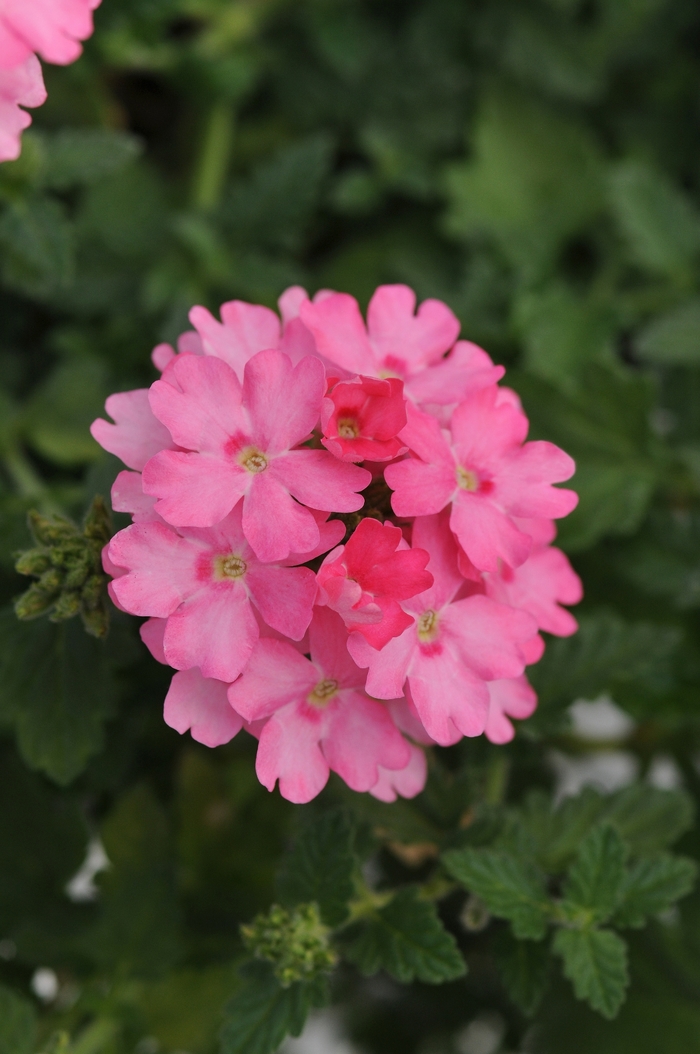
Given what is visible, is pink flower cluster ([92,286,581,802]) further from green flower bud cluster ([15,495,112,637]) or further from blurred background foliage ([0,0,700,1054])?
blurred background foliage ([0,0,700,1054])

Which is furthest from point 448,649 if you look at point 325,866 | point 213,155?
point 213,155

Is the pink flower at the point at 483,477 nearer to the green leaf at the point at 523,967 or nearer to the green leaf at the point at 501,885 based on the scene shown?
the green leaf at the point at 501,885

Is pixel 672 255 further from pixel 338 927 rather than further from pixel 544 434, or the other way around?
pixel 338 927

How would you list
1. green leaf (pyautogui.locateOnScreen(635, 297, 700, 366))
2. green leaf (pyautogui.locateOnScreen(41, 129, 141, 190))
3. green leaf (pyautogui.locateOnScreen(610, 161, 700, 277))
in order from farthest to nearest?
green leaf (pyautogui.locateOnScreen(610, 161, 700, 277))
green leaf (pyautogui.locateOnScreen(635, 297, 700, 366))
green leaf (pyautogui.locateOnScreen(41, 129, 141, 190))

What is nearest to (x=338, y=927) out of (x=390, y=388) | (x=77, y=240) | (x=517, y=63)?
(x=390, y=388)

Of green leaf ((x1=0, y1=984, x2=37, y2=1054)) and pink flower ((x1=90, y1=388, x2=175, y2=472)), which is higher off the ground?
pink flower ((x1=90, y1=388, x2=175, y2=472))

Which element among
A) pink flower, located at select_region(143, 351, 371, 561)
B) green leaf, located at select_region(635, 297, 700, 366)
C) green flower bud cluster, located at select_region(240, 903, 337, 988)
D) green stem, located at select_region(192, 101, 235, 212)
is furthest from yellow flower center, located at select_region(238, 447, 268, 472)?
green stem, located at select_region(192, 101, 235, 212)

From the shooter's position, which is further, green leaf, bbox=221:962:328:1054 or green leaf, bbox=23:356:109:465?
green leaf, bbox=23:356:109:465
